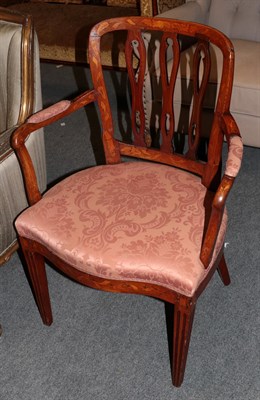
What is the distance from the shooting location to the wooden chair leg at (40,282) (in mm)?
1611

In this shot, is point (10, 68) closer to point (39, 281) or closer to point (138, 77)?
point (138, 77)

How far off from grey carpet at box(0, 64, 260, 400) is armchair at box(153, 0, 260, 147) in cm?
57

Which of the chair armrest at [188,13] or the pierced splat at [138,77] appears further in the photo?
the chair armrest at [188,13]

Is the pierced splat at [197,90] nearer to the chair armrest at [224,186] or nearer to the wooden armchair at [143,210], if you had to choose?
the wooden armchair at [143,210]

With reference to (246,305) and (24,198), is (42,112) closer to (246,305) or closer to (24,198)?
(24,198)

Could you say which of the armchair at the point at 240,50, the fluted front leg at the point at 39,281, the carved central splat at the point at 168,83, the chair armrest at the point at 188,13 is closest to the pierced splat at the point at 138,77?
the carved central splat at the point at 168,83

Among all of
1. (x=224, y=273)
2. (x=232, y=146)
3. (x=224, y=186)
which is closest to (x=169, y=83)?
(x=232, y=146)

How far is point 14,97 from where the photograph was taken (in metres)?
1.74

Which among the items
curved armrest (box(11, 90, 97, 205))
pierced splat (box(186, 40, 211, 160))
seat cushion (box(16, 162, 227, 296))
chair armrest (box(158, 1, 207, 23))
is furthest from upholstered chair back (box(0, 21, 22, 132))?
chair armrest (box(158, 1, 207, 23))

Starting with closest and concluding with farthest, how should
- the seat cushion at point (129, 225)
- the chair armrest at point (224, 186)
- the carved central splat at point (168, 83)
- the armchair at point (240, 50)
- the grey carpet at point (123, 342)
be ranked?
the chair armrest at point (224, 186) → the seat cushion at point (129, 225) → the carved central splat at point (168, 83) → the grey carpet at point (123, 342) → the armchair at point (240, 50)

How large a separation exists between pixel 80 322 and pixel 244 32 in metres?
1.84

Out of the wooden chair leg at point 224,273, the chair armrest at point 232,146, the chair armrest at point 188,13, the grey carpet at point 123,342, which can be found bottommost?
the grey carpet at point 123,342

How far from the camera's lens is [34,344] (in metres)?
1.72

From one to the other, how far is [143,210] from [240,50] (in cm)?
144
